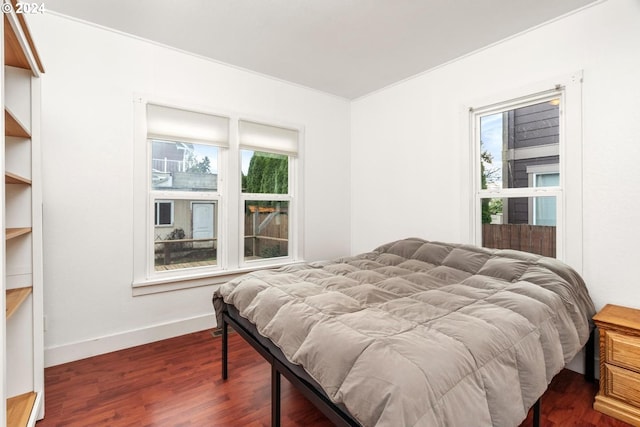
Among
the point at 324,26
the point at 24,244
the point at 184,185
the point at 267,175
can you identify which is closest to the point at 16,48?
the point at 24,244

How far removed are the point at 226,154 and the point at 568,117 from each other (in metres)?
2.97

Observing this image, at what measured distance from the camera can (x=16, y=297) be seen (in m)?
1.59

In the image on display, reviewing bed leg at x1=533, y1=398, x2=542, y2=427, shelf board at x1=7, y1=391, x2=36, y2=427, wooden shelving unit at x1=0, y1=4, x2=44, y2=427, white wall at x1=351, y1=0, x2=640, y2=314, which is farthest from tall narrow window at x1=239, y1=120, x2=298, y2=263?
bed leg at x1=533, y1=398, x2=542, y2=427

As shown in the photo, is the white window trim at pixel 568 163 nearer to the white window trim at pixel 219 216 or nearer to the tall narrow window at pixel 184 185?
the white window trim at pixel 219 216

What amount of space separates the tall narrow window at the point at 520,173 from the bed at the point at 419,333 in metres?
0.54

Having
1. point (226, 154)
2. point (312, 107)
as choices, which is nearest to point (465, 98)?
point (312, 107)

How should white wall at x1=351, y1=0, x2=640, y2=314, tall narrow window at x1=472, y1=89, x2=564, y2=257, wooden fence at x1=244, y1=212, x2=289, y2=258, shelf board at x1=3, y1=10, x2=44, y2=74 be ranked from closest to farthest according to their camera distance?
1. shelf board at x1=3, y1=10, x2=44, y2=74
2. white wall at x1=351, y1=0, x2=640, y2=314
3. tall narrow window at x1=472, y1=89, x2=564, y2=257
4. wooden fence at x1=244, y1=212, x2=289, y2=258

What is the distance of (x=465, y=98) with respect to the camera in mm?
2990

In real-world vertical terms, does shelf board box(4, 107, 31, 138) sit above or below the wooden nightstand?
above

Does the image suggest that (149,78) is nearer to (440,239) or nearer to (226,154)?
(226,154)

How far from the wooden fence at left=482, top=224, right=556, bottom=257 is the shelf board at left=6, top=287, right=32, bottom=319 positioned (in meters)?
3.37

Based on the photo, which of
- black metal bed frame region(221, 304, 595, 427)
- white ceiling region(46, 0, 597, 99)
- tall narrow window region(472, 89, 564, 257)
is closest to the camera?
black metal bed frame region(221, 304, 595, 427)

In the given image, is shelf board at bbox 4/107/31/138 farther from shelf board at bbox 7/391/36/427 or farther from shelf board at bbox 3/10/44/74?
shelf board at bbox 7/391/36/427

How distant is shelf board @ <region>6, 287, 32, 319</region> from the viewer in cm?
146
